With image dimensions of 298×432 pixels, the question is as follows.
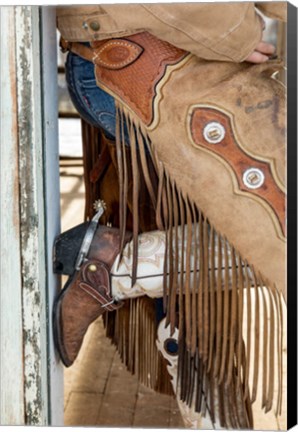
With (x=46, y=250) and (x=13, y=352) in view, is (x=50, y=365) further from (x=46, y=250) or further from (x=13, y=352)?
(x=46, y=250)

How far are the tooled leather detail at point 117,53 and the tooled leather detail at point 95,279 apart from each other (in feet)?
1.34

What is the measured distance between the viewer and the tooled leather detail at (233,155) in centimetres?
188

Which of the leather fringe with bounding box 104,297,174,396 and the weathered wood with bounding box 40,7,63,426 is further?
the leather fringe with bounding box 104,297,174,396

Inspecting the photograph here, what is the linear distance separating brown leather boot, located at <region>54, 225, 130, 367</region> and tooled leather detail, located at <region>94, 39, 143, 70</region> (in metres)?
0.35

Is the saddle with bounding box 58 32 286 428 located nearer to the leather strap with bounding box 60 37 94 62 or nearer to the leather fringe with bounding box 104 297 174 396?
the leather strap with bounding box 60 37 94 62

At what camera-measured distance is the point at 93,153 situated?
2227 mm

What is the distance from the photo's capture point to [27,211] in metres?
1.87

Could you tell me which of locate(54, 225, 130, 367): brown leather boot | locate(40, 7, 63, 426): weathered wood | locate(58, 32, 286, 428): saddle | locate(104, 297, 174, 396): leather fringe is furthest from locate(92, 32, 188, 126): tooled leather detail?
locate(104, 297, 174, 396): leather fringe

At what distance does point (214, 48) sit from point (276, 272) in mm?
463

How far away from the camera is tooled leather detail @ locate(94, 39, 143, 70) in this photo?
1.89 meters

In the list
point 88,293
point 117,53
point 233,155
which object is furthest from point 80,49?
point 88,293

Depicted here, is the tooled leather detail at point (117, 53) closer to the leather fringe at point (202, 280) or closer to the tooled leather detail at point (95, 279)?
the leather fringe at point (202, 280)

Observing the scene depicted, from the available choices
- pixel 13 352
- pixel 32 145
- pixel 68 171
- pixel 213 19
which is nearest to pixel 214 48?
pixel 213 19

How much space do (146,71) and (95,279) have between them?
0.44 m
